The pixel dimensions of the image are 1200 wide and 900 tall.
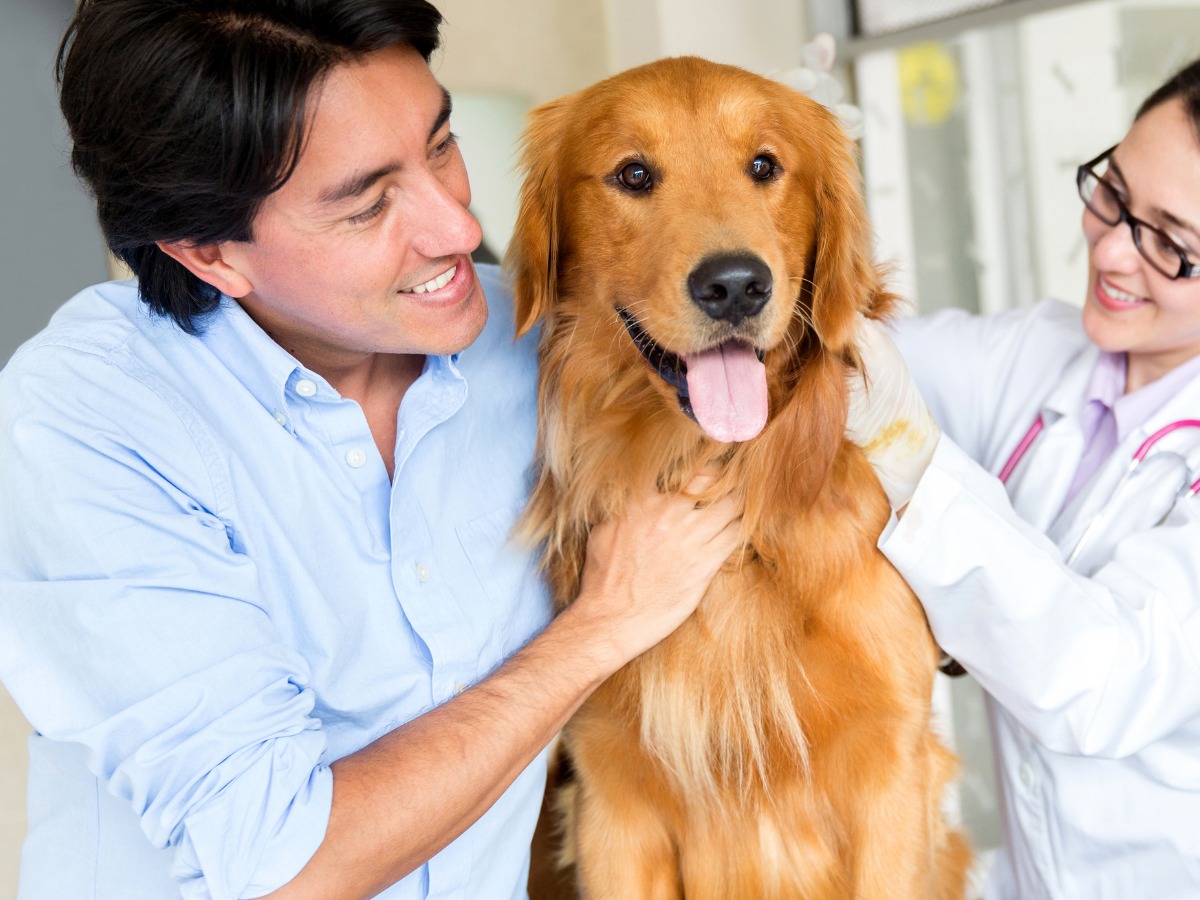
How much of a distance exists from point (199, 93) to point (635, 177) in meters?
0.62

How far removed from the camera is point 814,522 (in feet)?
5.22

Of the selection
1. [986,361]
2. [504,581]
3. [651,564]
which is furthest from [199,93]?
[986,361]

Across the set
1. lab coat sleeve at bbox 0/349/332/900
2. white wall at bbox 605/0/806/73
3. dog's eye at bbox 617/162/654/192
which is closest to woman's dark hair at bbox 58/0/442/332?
lab coat sleeve at bbox 0/349/332/900

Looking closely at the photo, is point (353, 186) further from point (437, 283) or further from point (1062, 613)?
point (1062, 613)

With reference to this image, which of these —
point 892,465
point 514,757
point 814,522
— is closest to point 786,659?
point 814,522

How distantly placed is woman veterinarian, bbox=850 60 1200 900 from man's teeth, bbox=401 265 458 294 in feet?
1.99

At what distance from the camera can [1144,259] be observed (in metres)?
1.62

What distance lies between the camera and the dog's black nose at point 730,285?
1392 mm

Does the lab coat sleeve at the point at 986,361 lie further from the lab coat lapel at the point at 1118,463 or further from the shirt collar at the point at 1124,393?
the lab coat lapel at the point at 1118,463

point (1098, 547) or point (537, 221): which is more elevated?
point (537, 221)

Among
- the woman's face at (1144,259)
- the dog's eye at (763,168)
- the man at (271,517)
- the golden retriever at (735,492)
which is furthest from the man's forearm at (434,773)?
the woman's face at (1144,259)

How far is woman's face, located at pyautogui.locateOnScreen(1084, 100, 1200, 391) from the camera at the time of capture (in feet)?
5.11

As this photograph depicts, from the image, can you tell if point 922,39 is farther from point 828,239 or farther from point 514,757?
point 514,757

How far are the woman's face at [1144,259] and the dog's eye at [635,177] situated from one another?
0.70 m
